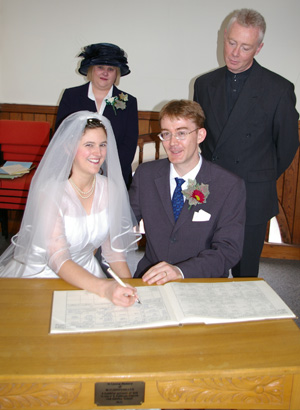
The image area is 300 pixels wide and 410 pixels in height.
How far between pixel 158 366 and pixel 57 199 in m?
1.16

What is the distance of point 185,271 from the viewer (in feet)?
6.97

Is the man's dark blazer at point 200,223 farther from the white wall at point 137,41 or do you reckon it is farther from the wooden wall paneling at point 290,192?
the white wall at point 137,41

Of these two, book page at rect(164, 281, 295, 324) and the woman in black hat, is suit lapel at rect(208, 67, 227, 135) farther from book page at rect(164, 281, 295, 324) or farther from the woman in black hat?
book page at rect(164, 281, 295, 324)

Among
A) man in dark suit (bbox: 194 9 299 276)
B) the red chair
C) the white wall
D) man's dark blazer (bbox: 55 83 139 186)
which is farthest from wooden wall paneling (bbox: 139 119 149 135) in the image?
man in dark suit (bbox: 194 9 299 276)

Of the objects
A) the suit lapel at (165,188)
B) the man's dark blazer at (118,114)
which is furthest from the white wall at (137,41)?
the suit lapel at (165,188)

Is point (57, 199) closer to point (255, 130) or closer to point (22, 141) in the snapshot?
point (255, 130)

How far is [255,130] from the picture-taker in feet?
9.62

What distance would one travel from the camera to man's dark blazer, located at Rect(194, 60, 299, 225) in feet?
9.46

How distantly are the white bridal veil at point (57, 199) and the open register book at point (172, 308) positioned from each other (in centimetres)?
46

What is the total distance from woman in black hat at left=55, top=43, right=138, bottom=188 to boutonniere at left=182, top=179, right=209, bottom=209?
4.43 ft

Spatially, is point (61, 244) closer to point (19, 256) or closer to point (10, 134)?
point (19, 256)

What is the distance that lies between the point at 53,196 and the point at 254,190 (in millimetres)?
1336

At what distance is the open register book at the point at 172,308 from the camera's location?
1667 millimetres

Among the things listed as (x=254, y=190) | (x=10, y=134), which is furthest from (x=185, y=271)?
(x=10, y=134)
